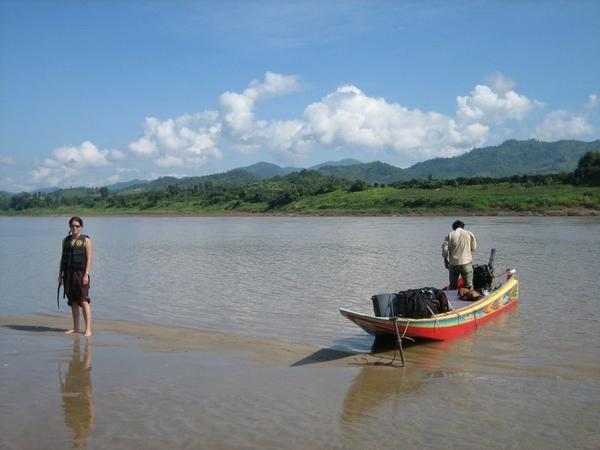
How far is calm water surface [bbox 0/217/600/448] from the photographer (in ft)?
20.4

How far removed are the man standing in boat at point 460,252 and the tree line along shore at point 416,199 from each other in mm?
55797

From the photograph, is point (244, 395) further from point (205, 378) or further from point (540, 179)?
point (540, 179)

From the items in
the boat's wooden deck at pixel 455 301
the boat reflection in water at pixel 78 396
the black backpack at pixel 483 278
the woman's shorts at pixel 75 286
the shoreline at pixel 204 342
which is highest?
the woman's shorts at pixel 75 286

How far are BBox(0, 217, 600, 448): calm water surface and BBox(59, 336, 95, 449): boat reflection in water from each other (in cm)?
20

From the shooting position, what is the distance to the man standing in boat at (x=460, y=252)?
1280 cm

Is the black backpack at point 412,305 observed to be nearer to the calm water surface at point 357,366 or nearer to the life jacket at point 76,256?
the calm water surface at point 357,366

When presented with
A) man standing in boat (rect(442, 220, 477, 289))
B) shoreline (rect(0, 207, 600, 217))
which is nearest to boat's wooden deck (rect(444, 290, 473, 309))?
man standing in boat (rect(442, 220, 477, 289))

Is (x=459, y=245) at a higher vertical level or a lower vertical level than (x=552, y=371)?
higher

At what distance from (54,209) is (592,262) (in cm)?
13840

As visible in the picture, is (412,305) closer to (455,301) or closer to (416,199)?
(455,301)

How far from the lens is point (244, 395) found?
7258mm

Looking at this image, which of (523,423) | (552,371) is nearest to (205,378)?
(523,423)

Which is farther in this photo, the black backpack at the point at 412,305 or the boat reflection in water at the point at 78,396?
the black backpack at the point at 412,305

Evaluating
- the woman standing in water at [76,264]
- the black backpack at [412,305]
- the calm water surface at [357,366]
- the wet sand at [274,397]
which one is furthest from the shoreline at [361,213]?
the woman standing in water at [76,264]
